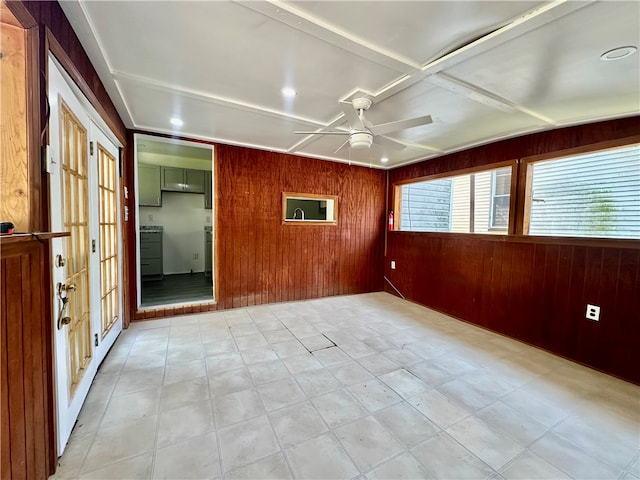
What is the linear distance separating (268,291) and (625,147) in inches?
167

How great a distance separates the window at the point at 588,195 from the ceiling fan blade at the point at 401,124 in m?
1.91

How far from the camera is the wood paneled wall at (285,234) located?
371 centimetres

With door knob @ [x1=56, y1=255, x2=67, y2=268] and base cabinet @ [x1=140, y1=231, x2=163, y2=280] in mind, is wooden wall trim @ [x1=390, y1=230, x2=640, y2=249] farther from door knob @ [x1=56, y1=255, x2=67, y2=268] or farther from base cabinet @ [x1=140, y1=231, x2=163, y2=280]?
base cabinet @ [x1=140, y1=231, x2=163, y2=280]

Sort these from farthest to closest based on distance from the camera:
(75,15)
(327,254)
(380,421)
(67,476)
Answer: (327,254), (380,421), (75,15), (67,476)

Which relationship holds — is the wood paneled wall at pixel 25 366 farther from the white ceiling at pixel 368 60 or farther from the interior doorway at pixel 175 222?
the interior doorway at pixel 175 222

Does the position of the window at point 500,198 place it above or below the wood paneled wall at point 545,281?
above

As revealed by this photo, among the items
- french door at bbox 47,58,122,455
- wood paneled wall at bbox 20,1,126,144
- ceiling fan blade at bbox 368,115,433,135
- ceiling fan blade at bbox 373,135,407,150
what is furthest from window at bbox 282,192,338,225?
wood paneled wall at bbox 20,1,126,144

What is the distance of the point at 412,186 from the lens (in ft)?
15.5

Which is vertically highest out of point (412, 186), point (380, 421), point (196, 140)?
point (196, 140)

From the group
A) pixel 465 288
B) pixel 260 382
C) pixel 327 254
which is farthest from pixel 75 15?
pixel 465 288

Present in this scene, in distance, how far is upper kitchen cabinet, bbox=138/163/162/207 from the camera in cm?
529

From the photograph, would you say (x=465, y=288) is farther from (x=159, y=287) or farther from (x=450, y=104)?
(x=159, y=287)

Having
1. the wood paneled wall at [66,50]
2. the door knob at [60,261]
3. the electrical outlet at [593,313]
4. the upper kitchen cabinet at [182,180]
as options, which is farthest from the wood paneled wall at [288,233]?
the electrical outlet at [593,313]

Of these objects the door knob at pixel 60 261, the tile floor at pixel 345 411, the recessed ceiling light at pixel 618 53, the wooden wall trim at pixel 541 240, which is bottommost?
the tile floor at pixel 345 411
